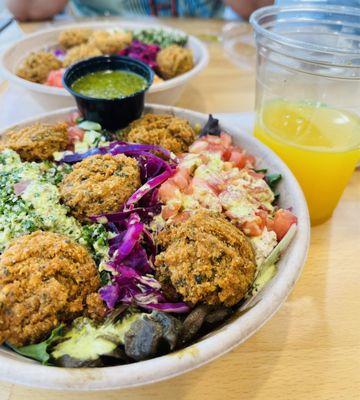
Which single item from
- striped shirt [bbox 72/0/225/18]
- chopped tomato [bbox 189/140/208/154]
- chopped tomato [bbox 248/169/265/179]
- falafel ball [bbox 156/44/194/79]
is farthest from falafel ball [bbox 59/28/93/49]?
chopped tomato [bbox 248/169/265/179]

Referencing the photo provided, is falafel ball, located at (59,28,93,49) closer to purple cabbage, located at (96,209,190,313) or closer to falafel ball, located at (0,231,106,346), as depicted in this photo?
purple cabbage, located at (96,209,190,313)

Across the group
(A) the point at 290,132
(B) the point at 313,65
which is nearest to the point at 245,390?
(A) the point at 290,132

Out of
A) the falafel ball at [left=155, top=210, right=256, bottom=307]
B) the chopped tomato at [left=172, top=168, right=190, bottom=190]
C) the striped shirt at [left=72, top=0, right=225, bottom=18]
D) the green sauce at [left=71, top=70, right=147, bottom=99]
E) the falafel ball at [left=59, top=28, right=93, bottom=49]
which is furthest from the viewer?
the striped shirt at [left=72, top=0, right=225, bottom=18]

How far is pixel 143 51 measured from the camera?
123 inches

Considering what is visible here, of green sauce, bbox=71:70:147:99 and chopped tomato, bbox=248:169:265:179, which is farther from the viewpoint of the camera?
green sauce, bbox=71:70:147:99

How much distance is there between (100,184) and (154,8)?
145 inches

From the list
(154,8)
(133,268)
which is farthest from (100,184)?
(154,8)

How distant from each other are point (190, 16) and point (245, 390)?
4298 millimetres

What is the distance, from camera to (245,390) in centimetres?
135

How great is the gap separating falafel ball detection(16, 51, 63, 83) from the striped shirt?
199 centimetres

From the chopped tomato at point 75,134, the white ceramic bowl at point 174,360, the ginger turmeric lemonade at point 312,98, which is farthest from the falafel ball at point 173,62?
the white ceramic bowl at point 174,360

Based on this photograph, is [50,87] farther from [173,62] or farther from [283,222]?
[283,222]

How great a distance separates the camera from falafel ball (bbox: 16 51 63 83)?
280 cm

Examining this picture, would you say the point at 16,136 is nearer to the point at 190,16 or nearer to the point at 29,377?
the point at 29,377
